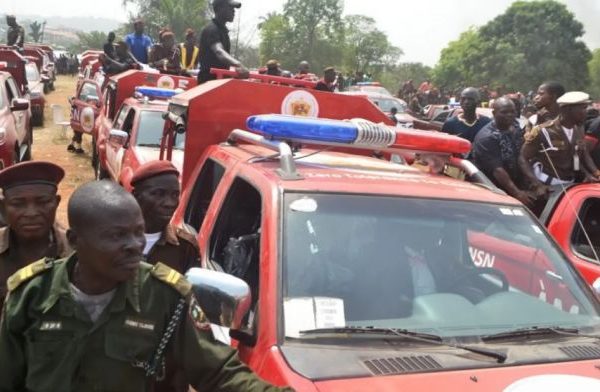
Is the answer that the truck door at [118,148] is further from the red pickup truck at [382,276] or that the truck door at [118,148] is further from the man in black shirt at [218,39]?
the red pickup truck at [382,276]

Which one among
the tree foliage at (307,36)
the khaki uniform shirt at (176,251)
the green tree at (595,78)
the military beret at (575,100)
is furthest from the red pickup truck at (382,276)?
the green tree at (595,78)

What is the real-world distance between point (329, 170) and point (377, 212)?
461mm

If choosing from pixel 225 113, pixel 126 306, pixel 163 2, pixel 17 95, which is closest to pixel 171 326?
pixel 126 306

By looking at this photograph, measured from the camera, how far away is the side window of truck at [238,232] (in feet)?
11.0

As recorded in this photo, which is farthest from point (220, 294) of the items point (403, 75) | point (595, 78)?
point (595, 78)

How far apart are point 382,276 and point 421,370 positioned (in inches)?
22.0

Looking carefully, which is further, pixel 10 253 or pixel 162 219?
pixel 162 219

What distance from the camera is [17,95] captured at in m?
10.4

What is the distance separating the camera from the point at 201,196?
4.38 m

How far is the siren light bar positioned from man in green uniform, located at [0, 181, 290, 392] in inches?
58.4

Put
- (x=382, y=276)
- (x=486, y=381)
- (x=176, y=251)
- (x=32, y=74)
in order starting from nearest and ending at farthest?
(x=486, y=381), (x=382, y=276), (x=176, y=251), (x=32, y=74)

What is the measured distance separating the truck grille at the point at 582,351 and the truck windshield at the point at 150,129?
21.3ft

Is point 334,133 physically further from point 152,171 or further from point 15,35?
point 15,35

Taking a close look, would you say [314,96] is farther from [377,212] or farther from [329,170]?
[377,212]
